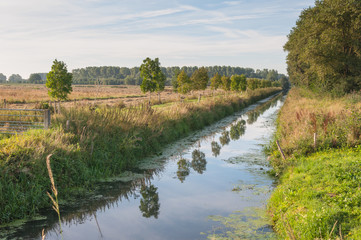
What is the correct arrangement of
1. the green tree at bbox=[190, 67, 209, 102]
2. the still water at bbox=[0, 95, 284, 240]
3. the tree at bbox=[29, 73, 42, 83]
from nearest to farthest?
the still water at bbox=[0, 95, 284, 240] → the green tree at bbox=[190, 67, 209, 102] → the tree at bbox=[29, 73, 42, 83]

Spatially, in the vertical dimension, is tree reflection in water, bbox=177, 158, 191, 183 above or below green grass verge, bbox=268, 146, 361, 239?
below

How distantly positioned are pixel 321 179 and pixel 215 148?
28.1 ft

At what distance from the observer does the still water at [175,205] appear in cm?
661

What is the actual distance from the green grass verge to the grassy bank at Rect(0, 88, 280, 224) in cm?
551

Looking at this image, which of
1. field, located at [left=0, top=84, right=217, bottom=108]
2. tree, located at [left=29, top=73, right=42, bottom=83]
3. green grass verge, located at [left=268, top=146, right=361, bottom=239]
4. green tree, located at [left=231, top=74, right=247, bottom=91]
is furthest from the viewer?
tree, located at [left=29, top=73, right=42, bottom=83]

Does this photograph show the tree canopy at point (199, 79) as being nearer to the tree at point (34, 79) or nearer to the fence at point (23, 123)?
the fence at point (23, 123)

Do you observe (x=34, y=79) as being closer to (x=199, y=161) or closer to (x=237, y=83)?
(x=237, y=83)

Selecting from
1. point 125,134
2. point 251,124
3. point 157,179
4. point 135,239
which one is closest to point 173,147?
point 125,134

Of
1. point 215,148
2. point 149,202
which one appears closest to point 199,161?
point 215,148

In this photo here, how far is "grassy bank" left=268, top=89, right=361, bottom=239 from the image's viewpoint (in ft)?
17.0

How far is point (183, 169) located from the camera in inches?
469

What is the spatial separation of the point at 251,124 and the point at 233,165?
13846mm

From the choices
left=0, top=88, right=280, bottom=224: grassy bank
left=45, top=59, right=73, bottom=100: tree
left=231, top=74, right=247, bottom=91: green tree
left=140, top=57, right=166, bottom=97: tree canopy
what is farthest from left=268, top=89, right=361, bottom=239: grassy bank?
left=231, top=74, right=247, bottom=91: green tree

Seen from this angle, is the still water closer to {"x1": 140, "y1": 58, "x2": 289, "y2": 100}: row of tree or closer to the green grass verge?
the green grass verge
